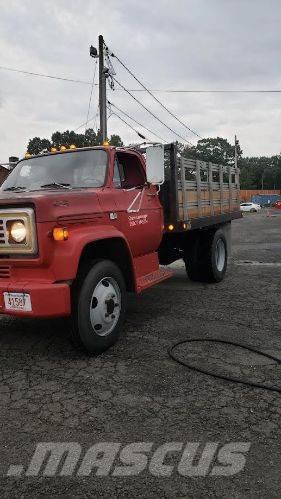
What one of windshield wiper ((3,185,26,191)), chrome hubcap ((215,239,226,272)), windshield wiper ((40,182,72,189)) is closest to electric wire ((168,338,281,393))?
windshield wiper ((40,182,72,189))

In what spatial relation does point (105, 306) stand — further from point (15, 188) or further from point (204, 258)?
point (204, 258)

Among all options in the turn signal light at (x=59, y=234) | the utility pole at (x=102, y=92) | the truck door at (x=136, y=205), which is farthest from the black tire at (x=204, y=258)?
the utility pole at (x=102, y=92)

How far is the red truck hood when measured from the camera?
12.0 feet

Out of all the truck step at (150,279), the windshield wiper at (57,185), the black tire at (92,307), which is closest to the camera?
the black tire at (92,307)

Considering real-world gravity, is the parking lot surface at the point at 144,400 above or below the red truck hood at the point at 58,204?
below

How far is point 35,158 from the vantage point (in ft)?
17.8

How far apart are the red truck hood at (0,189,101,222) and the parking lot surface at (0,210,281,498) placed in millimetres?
1400

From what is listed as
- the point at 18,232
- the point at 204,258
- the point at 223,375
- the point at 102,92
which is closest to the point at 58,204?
the point at 18,232

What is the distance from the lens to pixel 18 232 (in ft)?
12.3

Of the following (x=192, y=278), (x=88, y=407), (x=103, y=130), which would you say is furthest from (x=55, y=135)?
(x=88, y=407)

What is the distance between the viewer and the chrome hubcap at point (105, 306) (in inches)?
164

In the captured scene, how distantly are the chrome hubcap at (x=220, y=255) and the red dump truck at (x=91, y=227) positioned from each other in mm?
858

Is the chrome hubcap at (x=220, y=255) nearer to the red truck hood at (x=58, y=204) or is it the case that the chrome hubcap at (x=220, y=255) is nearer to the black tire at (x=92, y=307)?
the black tire at (x=92, y=307)

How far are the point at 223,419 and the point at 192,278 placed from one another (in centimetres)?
495
